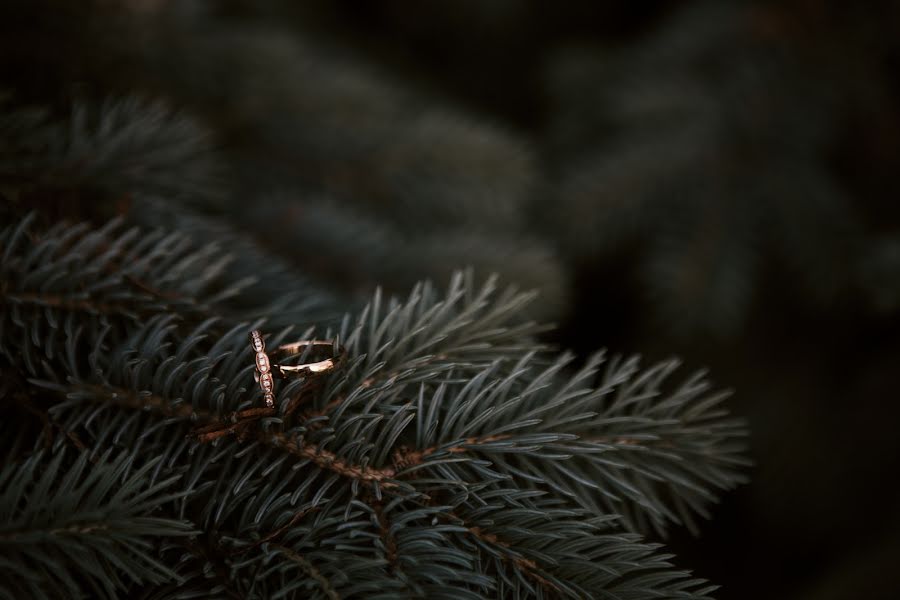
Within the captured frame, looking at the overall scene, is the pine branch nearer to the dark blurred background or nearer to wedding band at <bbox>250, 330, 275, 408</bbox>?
wedding band at <bbox>250, 330, 275, 408</bbox>

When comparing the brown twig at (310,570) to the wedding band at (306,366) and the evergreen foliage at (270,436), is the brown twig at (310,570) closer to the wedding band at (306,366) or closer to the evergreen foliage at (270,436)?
the evergreen foliage at (270,436)

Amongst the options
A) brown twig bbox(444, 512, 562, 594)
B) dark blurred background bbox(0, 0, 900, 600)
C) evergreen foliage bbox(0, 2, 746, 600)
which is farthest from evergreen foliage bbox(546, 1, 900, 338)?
brown twig bbox(444, 512, 562, 594)

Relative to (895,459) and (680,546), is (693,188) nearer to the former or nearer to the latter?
(895,459)

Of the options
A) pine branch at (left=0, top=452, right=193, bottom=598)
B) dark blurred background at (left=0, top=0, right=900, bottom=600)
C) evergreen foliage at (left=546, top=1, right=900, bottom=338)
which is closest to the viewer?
pine branch at (left=0, top=452, right=193, bottom=598)

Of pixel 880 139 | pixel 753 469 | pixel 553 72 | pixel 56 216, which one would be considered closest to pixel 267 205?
pixel 56 216

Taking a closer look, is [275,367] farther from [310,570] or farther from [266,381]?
[310,570]

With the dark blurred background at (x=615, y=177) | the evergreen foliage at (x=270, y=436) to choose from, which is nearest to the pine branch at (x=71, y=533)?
the evergreen foliage at (x=270, y=436)

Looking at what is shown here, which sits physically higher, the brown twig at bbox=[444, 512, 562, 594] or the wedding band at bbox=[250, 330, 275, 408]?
the wedding band at bbox=[250, 330, 275, 408]
